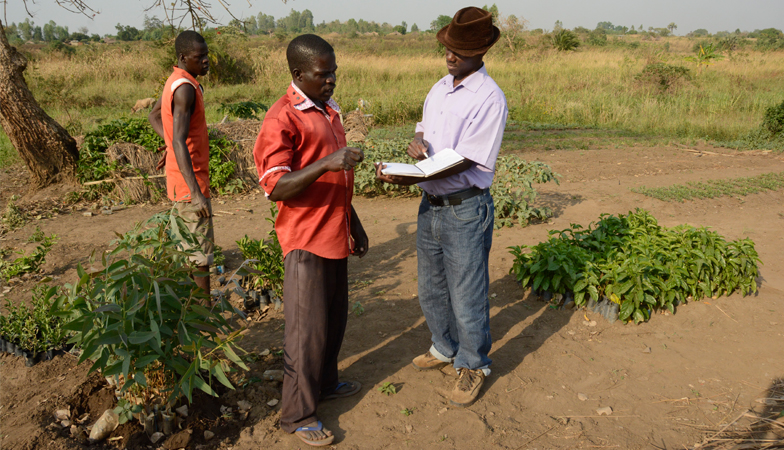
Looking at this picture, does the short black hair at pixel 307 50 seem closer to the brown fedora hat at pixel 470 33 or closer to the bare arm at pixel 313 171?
the bare arm at pixel 313 171

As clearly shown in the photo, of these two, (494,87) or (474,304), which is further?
Answer: (474,304)

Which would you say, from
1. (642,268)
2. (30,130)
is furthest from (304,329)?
(30,130)

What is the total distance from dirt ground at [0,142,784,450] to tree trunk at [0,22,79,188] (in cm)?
206

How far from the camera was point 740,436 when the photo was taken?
250cm

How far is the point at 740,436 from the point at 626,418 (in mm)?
508

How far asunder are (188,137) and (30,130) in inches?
183

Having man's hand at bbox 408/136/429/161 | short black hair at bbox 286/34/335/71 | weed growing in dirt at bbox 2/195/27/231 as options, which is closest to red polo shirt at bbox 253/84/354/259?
short black hair at bbox 286/34/335/71

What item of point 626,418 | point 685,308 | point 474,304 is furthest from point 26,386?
point 685,308

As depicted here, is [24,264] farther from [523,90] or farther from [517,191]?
[523,90]

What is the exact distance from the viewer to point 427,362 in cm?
309

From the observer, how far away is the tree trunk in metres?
6.25

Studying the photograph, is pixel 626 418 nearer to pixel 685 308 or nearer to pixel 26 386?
pixel 685 308

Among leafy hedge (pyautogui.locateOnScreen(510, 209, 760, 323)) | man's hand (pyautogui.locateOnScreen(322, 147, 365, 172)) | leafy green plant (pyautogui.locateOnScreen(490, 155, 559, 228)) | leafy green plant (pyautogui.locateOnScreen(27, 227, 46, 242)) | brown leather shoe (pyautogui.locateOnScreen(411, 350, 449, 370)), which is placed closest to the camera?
man's hand (pyautogui.locateOnScreen(322, 147, 365, 172))

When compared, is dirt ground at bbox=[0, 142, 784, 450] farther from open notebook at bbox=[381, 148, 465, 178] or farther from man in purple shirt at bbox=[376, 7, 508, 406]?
open notebook at bbox=[381, 148, 465, 178]
